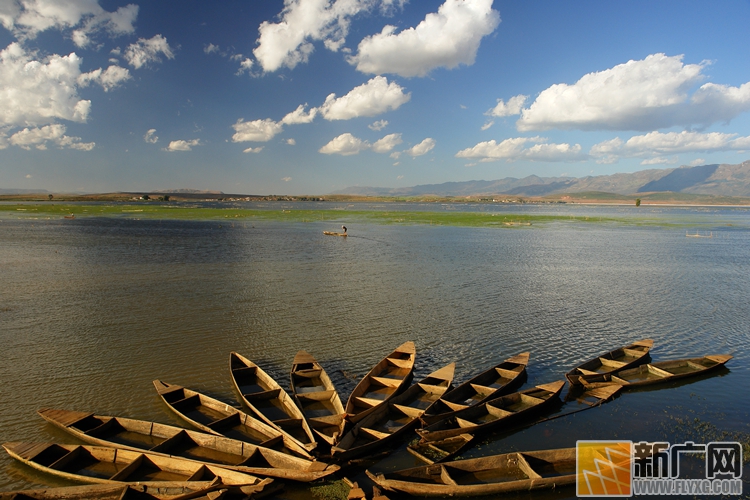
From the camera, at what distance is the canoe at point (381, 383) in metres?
12.6

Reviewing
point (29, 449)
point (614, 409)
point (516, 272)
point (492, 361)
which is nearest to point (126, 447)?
point (29, 449)

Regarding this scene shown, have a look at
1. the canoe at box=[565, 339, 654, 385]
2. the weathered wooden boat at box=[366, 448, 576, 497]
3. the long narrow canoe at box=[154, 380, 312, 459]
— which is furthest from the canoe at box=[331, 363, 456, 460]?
the canoe at box=[565, 339, 654, 385]

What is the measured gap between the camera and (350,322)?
72.6 feet

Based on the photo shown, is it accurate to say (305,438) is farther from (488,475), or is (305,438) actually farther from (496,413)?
(496,413)

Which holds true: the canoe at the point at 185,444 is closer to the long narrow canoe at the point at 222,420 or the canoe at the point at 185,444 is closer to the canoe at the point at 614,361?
the long narrow canoe at the point at 222,420

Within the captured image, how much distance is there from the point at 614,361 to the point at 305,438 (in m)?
12.7

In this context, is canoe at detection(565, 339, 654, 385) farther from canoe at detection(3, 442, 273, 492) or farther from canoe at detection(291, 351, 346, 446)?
canoe at detection(3, 442, 273, 492)

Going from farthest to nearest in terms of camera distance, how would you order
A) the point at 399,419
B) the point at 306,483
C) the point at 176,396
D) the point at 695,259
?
the point at 695,259 < the point at 176,396 < the point at 399,419 < the point at 306,483

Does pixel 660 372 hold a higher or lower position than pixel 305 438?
lower

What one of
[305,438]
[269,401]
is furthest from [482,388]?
[269,401]

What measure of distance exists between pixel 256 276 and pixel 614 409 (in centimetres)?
2545

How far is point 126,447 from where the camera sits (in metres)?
10.5

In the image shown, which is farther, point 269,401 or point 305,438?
point 269,401

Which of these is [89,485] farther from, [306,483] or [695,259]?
[695,259]
